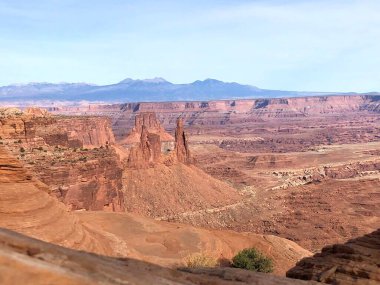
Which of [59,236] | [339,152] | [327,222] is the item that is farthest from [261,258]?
[339,152]

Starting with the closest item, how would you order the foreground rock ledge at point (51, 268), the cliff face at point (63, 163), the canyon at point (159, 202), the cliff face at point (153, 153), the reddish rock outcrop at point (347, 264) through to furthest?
the foreground rock ledge at point (51, 268) → the reddish rock outcrop at point (347, 264) → the canyon at point (159, 202) → the cliff face at point (63, 163) → the cliff face at point (153, 153)

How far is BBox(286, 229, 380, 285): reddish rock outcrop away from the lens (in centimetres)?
1565

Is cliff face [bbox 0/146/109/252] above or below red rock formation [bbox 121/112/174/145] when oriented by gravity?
above

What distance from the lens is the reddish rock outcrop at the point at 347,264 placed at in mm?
15648

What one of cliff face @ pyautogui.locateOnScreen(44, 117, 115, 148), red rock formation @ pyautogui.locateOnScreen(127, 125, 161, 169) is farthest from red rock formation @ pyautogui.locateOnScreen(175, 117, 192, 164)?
cliff face @ pyautogui.locateOnScreen(44, 117, 115, 148)

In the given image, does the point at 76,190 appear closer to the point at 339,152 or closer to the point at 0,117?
the point at 0,117

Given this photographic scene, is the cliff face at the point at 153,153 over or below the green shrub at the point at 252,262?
over

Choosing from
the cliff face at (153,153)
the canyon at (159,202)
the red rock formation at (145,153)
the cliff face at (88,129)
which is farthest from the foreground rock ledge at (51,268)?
the cliff face at (88,129)

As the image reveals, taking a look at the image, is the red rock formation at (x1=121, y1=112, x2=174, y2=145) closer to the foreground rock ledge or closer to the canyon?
the canyon

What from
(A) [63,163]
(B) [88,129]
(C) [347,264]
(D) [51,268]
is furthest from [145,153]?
(D) [51,268]

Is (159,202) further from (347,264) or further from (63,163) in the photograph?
(347,264)

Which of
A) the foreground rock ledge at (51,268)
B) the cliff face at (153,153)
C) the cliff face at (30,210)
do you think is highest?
the foreground rock ledge at (51,268)

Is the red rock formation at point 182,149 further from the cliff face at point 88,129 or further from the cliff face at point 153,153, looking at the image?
the cliff face at point 88,129

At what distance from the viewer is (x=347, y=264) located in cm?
1655
